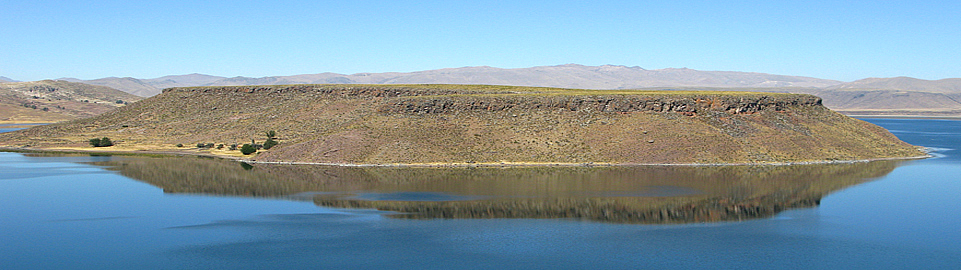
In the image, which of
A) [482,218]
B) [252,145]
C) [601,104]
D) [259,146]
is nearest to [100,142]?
[259,146]

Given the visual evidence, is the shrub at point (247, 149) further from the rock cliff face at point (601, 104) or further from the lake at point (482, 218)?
the rock cliff face at point (601, 104)

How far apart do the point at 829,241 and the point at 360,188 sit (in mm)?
30936

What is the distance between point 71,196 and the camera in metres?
50.4

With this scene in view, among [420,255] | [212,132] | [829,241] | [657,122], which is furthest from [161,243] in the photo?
[212,132]

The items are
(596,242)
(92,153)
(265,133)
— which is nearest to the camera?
(596,242)

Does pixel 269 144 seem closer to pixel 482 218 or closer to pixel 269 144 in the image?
pixel 269 144

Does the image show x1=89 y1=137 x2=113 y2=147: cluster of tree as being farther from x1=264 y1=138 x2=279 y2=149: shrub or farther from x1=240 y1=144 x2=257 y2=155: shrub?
x1=264 y1=138 x2=279 y2=149: shrub

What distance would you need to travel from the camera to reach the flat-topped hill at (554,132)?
7150 cm

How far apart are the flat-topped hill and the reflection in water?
4072mm

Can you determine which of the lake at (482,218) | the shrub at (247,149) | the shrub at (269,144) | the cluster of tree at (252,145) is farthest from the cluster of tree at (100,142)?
the lake at (482,218)

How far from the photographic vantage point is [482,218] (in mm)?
40875

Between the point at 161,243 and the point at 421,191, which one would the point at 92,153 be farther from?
the point at 161,243

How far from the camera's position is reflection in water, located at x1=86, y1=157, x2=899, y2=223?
4381 centimetres

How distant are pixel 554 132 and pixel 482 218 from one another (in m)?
36.5
